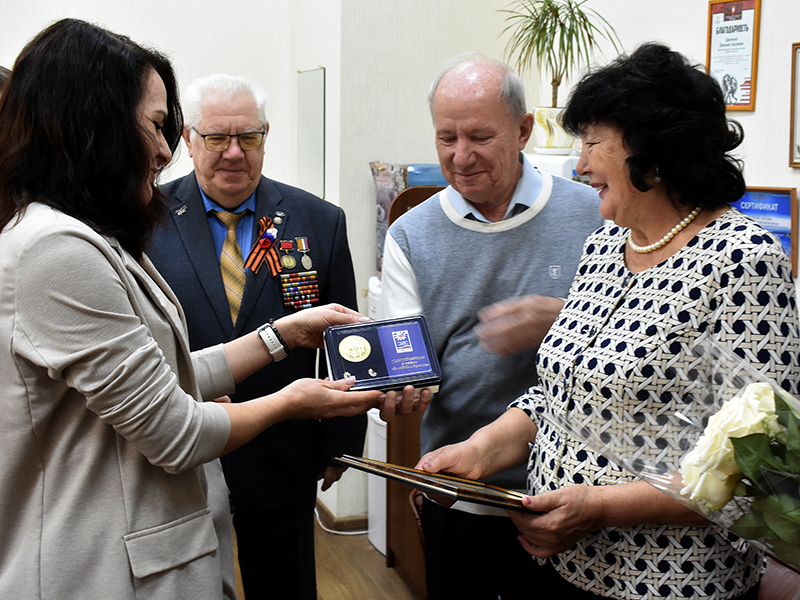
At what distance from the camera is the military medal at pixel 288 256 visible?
214cm

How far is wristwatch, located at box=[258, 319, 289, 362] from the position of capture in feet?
5.65

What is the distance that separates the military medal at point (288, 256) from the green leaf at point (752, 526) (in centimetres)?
156

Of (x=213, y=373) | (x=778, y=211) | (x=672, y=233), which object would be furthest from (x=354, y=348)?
(x=778, y=211)

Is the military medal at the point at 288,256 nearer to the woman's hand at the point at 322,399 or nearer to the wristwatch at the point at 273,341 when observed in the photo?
the wristwatch at the point at 273,341

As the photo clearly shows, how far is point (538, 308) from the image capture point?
5.39ft

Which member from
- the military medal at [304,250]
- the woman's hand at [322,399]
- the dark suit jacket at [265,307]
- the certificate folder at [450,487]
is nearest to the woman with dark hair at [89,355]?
the woman's hand at [322,399]

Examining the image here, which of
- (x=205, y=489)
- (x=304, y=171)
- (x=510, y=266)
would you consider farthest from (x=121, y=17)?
(x=205, y=489)

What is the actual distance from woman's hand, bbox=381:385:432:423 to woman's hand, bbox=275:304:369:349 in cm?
23

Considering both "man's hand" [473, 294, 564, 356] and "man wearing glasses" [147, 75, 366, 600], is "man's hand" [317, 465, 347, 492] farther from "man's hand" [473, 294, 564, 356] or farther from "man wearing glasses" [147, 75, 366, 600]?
"man's hand" [473, 294, 564, 356]

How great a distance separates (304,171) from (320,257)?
187 cm

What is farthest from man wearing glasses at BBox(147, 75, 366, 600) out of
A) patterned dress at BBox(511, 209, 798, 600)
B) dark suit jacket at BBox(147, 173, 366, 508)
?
patterned dress at BBox(511, 209, 798, 600)

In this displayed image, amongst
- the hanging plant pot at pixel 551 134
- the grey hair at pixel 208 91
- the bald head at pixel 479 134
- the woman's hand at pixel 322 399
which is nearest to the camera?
the woman's hand at pixel 322 399

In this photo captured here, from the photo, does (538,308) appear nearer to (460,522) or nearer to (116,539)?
(460,522)

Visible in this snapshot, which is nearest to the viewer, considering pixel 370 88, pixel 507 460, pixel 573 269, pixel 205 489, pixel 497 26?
pixel 205 489
